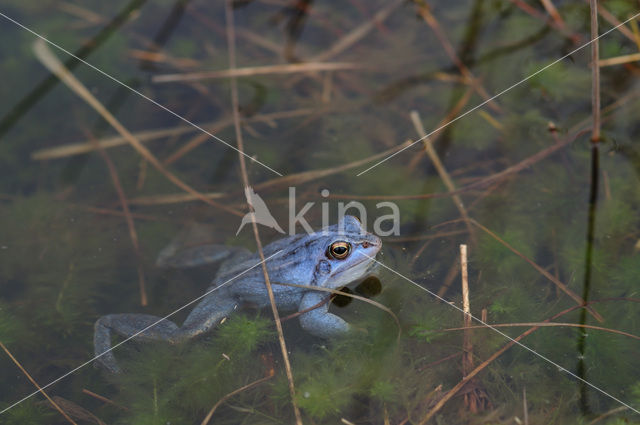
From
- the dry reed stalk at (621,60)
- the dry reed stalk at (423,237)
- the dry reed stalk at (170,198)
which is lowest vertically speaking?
the dry reed stalk at (423,237)

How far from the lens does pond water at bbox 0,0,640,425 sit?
406 cm

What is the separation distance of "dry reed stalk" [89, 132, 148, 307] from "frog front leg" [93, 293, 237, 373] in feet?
1.30

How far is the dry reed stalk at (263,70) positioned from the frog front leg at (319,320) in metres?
3.22

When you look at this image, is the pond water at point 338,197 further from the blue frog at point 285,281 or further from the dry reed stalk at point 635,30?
the blue frog at point 285,281

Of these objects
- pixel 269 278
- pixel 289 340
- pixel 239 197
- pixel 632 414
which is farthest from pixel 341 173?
pixel 632 414

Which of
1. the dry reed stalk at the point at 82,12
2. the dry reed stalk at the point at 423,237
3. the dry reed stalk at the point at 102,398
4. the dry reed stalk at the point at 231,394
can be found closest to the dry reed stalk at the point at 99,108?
the dry reed stalk at the point at 82,12

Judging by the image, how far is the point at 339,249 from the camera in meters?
4.58

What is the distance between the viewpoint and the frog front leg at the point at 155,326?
4500mm

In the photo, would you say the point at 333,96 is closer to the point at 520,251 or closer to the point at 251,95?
the point at 251,95

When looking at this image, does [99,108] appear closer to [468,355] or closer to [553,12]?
[468,355]

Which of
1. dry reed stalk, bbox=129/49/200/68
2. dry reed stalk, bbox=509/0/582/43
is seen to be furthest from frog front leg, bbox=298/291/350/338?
dry reed stalk, bbox=509/0/582/43

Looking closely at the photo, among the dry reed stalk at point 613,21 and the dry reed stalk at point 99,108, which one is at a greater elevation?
the dry reed stalk at point 613,21
